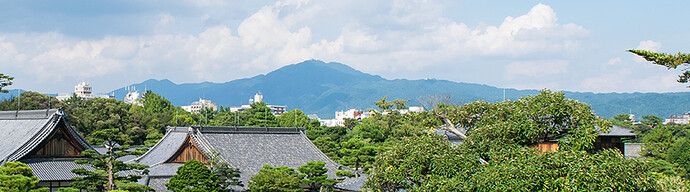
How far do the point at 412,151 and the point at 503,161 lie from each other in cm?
226

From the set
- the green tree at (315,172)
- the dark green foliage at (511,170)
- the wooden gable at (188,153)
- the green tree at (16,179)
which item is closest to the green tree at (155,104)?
the wooden gable at (188,153)

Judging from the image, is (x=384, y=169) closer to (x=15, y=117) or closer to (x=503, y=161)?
(x=503, y=161)

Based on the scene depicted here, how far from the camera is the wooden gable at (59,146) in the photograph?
81.0 ft

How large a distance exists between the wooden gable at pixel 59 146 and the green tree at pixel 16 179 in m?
4.42

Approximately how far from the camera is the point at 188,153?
99.0 ft

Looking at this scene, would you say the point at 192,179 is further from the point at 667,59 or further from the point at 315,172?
the point at 667,59

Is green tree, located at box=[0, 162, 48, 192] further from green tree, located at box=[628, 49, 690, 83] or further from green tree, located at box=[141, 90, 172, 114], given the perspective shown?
green tree, located at box=[141, 90, 172, 114]

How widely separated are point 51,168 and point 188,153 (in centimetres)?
694

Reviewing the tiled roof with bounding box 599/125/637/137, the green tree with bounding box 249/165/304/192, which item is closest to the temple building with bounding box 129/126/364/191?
the green tree with bounding box 249/165/304/192

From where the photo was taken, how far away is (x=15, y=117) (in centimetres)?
2769

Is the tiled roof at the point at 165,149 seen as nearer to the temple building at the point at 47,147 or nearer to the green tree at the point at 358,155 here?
the temple building at the point at 47,147

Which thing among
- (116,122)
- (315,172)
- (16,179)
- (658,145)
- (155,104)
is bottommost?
(658,145)

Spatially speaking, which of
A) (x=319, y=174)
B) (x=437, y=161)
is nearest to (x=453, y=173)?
(x=437, y=161)

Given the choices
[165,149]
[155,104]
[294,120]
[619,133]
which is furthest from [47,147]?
[155,104]
